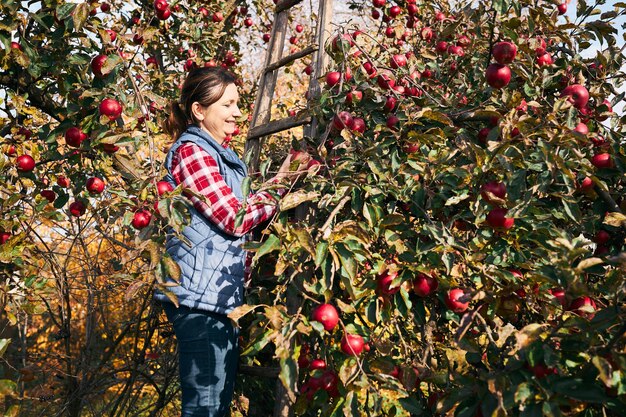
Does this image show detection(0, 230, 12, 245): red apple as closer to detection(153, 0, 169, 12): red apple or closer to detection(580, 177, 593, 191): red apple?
detection(153, 0, 169, 12): red apple

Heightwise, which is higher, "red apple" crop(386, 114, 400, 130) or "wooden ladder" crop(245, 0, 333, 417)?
"wooden ladder" crop(245, 0, 333, 417)

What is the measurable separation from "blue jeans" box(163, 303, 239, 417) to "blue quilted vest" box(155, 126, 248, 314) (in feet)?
0.18

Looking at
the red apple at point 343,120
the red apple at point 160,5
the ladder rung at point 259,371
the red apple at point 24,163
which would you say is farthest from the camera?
the red apple at point 160,5

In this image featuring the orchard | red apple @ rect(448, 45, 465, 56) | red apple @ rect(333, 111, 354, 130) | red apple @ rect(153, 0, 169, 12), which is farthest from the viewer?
red apple @ rect(153, 0, 169, 12)

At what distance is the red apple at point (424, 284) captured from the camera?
5.51 ft

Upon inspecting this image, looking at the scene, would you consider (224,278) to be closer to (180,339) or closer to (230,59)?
(180,339)

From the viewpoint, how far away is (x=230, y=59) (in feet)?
13.3

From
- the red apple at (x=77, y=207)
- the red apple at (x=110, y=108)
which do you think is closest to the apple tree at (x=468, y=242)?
the red apple at (x=110, y=108)

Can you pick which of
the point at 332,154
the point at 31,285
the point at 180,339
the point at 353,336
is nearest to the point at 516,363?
the point at 353,336

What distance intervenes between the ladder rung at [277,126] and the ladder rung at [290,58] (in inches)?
10.0

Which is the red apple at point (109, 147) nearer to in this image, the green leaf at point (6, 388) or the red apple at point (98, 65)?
the red apple at point (98, 65)

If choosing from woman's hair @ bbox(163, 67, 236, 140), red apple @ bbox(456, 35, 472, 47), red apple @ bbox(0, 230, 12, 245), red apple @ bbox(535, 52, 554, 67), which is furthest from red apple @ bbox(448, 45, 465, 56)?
red apple @ bbox(0, 230, 12, 245)

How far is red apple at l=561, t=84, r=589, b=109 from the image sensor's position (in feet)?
6.31

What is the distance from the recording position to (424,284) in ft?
5.50
